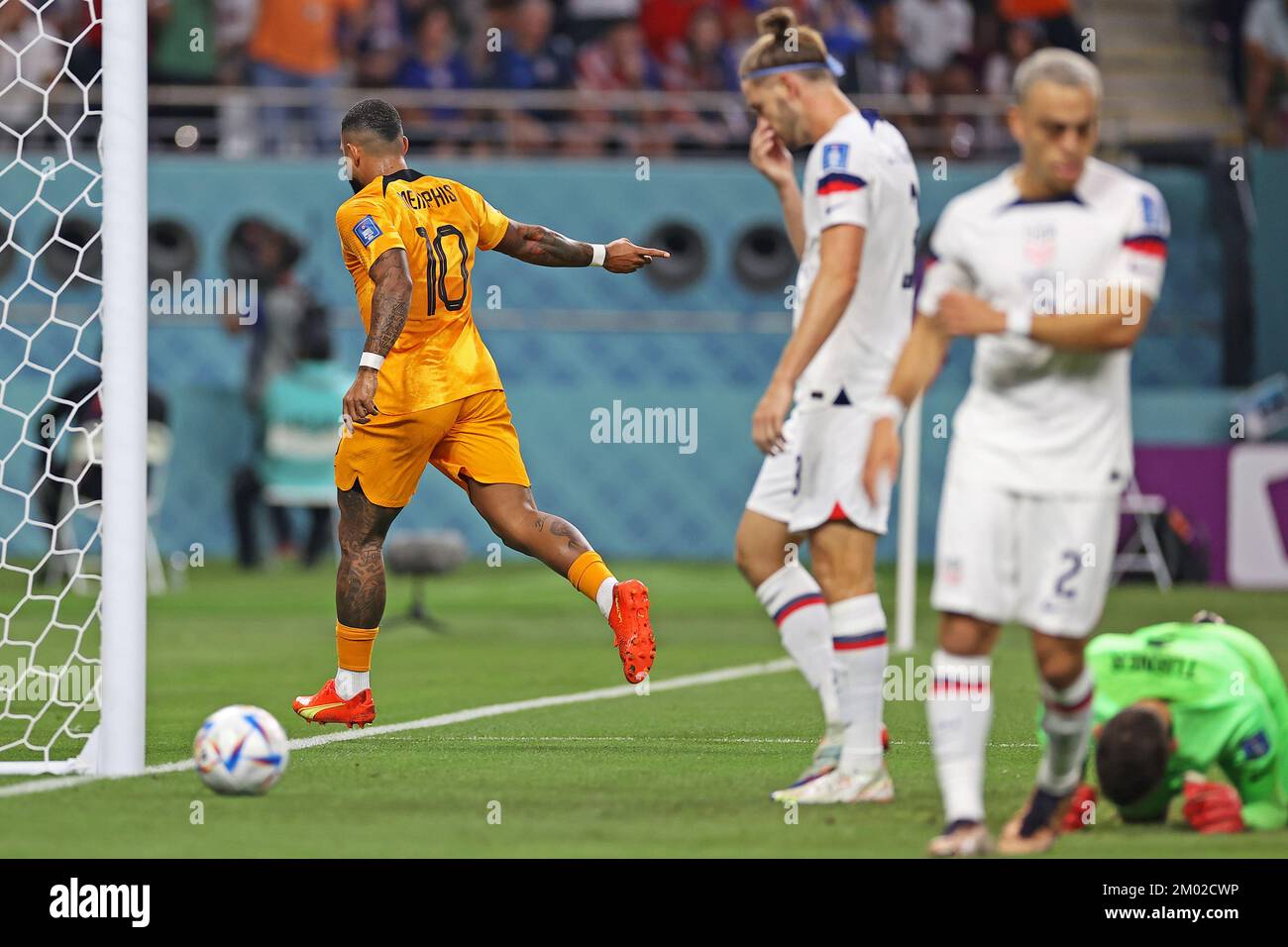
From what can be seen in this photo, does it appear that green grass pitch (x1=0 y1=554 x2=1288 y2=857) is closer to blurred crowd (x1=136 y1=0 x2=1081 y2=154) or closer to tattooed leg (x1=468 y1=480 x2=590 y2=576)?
tattooed leg (x1=468 y1=480 x2=590 y2=576)

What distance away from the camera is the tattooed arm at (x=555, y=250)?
851 centimetres

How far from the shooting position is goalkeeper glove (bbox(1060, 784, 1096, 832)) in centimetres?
593

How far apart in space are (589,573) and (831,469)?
2000 mm

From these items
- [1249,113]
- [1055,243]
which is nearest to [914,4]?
[1249,113]

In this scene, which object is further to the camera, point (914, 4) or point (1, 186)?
point (914, 4)

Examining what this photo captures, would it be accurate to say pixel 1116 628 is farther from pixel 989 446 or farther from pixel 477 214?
pixel 989 446

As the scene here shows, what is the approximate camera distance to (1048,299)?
5.22m

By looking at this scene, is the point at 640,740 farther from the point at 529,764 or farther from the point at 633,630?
the point at 529,764

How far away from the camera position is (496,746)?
306 inches

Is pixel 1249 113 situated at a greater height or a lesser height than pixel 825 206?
greater

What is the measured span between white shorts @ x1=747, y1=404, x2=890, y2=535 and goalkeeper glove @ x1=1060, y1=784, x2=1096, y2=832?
3.34 feet

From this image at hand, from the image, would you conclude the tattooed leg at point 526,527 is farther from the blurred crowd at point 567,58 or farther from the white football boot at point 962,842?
the blurred crowd at point 567,58

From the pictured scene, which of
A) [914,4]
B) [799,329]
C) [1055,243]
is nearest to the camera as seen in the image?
[1055,243]

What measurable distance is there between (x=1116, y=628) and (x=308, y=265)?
29.5ft
